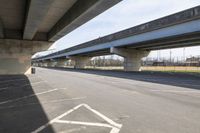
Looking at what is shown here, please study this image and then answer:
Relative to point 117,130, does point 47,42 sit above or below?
above

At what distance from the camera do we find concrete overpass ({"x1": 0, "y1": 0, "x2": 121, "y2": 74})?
12422 mm

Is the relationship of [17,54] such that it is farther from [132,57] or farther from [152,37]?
[132,57]

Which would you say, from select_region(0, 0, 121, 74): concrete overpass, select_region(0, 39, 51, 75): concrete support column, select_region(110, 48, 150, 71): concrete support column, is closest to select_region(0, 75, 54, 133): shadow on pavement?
select_region(0, 0, 121, 74): concrete overpass

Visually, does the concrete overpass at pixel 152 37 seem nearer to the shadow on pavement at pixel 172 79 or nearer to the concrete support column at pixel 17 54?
the shadow on pavement at pixel 172 79

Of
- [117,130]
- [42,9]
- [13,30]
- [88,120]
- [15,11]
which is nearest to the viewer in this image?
[117,130]

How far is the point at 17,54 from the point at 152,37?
1707 cm

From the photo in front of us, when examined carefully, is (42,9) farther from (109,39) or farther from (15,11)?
(109,39)

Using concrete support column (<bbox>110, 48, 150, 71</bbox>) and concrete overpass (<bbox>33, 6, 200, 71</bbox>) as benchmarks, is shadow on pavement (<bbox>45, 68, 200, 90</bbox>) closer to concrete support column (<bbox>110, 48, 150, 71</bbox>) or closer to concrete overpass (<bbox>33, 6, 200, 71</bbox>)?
concrete overpass (<bbox>33, 6, 200, 71</bbox>)

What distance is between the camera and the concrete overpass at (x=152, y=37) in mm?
25984

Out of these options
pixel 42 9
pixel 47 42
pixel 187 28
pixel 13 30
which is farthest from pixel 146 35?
pixel 42 9

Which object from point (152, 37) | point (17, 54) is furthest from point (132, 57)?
point (17, 54)

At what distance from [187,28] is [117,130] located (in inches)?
873

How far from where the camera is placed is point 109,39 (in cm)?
4656

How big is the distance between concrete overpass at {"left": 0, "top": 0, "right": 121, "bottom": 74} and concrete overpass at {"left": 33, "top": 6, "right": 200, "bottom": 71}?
12631mm
